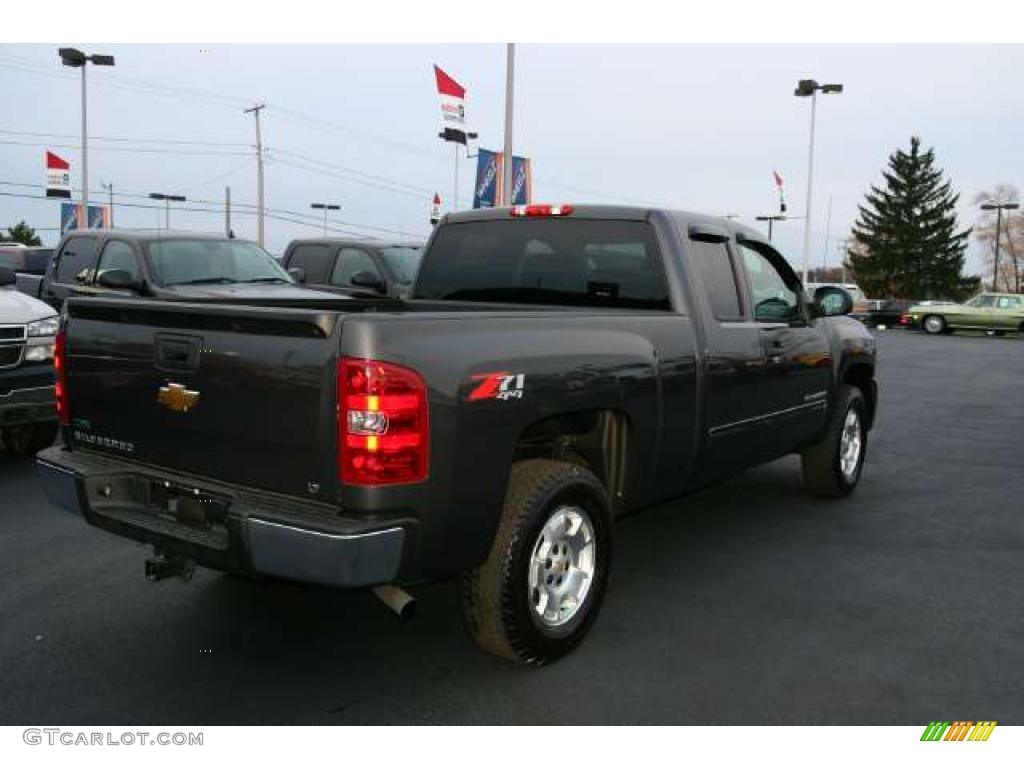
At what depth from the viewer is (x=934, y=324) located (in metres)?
34.1

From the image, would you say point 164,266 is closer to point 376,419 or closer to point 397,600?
point 397,600

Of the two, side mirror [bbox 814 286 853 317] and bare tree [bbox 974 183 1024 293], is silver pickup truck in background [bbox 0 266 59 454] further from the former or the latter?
bare tree [bbox 974 183 1024 293]

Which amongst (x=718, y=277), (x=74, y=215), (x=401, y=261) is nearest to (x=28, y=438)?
(x=718, y=277)

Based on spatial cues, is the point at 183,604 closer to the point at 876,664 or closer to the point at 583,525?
the point at 583,525

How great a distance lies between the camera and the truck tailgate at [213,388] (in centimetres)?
307

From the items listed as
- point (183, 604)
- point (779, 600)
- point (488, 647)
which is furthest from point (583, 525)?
point (183, 604)

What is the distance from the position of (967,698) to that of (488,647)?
1856 millimetres

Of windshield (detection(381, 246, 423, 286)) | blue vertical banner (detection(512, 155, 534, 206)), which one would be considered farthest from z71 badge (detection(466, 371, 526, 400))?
blue vertical banner (detection(512, 155, 534, 206))

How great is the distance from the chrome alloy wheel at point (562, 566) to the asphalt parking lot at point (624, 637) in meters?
0.22

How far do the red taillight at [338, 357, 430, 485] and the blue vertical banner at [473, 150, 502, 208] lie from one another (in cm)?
1850

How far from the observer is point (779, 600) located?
457 centimetres

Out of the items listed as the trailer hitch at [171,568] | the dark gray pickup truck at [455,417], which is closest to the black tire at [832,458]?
the dark gray pickup truck at [455,417]

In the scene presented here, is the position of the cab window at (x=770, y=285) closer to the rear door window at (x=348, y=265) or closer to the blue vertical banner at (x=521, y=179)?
the rear door window at (x=348, y=265)

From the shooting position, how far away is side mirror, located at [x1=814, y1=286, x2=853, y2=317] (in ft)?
19.5
